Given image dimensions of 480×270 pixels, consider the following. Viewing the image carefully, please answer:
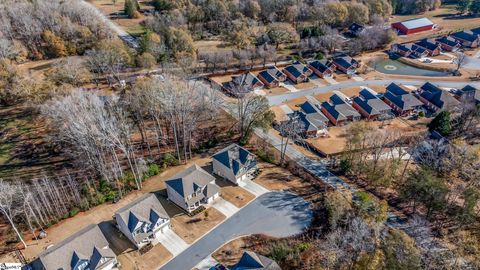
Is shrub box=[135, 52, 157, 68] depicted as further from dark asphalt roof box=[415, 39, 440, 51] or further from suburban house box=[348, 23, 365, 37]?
dark asphalt roof box=[415, 39, 440, 51]

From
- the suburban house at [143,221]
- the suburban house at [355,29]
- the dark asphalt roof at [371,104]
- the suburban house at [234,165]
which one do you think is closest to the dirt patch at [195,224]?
the suburban house at [143,221]

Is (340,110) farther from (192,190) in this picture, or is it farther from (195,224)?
(195,224)

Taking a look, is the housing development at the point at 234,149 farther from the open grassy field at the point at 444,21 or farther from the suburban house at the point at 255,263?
the open grassy field at the point at 444,21

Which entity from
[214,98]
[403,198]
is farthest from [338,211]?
[214,98]

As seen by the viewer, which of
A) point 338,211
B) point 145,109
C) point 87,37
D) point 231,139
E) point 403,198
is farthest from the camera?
point 87,37

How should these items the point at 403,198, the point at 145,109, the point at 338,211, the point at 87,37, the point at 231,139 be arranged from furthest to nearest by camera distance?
the point at 87,37 < the point at 231,139 < the point at 145,109 < the point at 403,198 < the point at 338,211

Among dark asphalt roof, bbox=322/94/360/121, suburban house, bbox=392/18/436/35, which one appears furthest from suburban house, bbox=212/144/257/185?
suburban house, bbox=392/18/436/35

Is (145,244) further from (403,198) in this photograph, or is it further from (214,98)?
(403,198)
